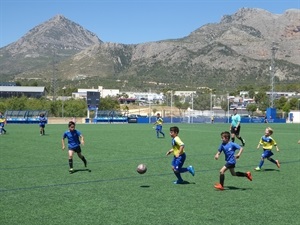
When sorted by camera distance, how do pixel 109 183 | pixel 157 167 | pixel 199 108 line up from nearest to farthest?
1. pixel 109 183
2. pixel 157 167
3. pixel 199 108

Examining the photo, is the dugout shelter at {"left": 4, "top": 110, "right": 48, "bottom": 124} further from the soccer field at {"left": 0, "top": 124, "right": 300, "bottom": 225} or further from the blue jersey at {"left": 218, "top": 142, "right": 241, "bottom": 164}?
the blue jersey at {"left": 218, "top": 142, "right": 241, "bottom": 164}

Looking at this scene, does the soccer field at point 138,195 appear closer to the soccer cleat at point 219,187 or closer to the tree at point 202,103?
the soccer cleat at point 219,187

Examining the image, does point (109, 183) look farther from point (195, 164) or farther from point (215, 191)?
point (195, 164)

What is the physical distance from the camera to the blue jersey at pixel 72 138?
1527 centimetres

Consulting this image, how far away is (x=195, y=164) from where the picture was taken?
56.4 ft

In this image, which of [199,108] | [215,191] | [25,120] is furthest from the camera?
[199,108]

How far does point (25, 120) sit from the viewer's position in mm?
67062

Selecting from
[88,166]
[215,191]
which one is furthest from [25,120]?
[215,191]

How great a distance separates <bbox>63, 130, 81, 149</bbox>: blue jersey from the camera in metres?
15.3

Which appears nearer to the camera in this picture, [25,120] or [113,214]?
[113,214]

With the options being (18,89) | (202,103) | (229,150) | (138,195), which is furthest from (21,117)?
(18,89)

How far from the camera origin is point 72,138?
15328 millimetres

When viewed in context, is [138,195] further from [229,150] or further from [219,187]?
[229,150]

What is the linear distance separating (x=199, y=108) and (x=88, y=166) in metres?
109
